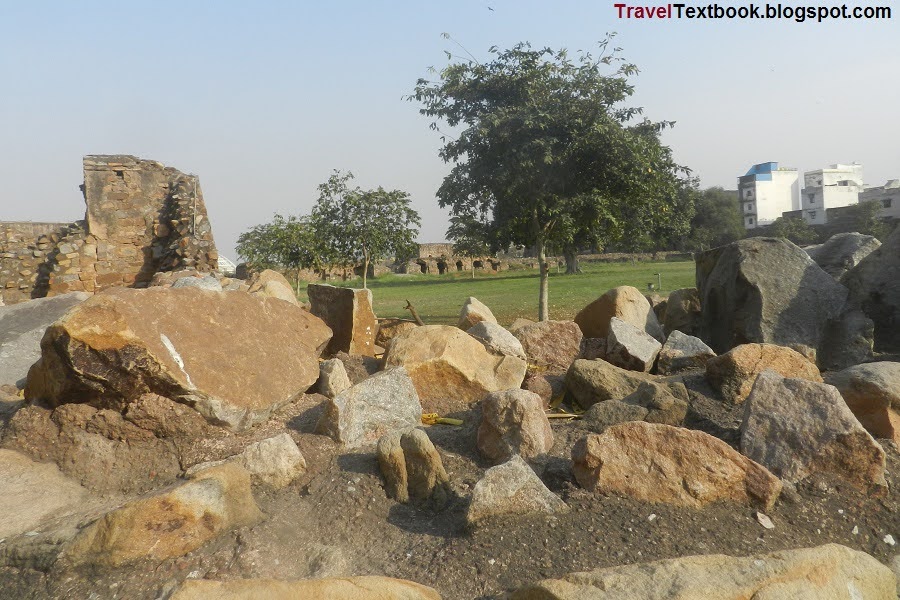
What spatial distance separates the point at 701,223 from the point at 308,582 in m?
45.7

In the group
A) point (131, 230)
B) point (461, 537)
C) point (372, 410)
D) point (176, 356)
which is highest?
point (131, 230)

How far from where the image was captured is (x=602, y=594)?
238cm

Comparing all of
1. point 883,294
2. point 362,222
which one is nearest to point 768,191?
point 362,222

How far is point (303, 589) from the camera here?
247cm

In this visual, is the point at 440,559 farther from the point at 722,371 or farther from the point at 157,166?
the point at 157,166

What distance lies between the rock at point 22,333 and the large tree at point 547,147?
679 cm

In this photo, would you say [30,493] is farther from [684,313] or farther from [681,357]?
[684,313]

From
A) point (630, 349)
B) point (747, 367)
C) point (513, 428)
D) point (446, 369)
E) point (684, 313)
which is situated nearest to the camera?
point (513, 428)

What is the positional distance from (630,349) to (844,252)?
187 inches

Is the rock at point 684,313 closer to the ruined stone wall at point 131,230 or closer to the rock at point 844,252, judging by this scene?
the rock at point 844,252

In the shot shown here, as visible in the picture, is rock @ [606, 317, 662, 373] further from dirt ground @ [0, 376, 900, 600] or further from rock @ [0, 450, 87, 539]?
rock @ [0, 450, 87, 539]

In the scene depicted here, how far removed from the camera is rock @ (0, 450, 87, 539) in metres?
3.28

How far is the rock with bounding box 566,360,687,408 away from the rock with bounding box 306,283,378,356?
1780 mm

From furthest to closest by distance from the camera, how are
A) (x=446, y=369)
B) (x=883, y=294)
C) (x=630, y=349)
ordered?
(x=883, y=294) < (x=630, y=349) < (x=446, y=369)
